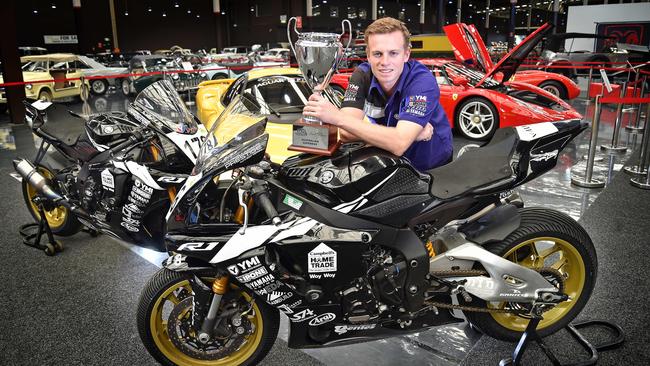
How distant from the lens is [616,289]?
272 centimetres

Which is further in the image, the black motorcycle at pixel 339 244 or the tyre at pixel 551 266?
the tyre at pixel 551 266

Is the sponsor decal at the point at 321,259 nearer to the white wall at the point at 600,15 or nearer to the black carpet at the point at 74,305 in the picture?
the black carpet at the point at 74,305

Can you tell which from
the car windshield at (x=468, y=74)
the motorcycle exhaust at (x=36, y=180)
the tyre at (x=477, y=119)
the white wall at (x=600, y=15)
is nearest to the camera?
the motorcycle exhaust at (x=36, y=180)

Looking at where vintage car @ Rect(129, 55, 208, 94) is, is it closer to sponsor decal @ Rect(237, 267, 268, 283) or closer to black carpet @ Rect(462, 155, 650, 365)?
black carpet @ Rect(462, 155, 650, 365)

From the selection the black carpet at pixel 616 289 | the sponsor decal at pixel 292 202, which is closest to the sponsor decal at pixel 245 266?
the sponsor decal at pixel 292 202

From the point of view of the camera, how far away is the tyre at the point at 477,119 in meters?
6.49

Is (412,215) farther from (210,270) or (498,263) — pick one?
(210,270)

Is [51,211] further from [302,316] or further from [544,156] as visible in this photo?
[544,156]

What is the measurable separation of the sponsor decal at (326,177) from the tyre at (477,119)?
5.21 m

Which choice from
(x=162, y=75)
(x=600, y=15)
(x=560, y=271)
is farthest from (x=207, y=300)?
(x=600, y=15)

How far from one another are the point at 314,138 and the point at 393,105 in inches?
22.8

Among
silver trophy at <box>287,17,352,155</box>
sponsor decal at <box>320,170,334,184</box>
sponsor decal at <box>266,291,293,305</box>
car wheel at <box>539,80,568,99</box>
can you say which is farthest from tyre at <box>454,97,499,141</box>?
sponsor decal at <box>266,291,293,305</box>

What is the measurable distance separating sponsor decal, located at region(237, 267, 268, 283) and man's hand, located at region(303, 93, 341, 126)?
23.0 inches

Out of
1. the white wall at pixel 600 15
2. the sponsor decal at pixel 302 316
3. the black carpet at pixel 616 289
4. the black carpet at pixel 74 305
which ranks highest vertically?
the white wall at pixel 600 15
